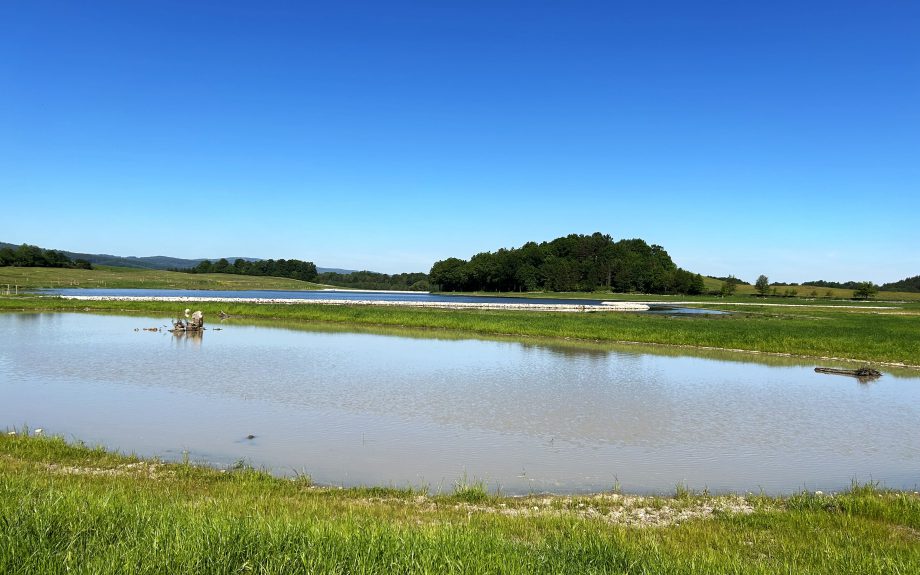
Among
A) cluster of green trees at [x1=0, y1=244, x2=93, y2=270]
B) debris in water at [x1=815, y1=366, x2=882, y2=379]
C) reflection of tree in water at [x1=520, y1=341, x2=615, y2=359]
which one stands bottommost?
reflection of tree in water at [x1=520, y1=341, x2=615, y2=359]

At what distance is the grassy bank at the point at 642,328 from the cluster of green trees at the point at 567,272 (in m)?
109

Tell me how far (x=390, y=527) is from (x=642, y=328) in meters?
38.5

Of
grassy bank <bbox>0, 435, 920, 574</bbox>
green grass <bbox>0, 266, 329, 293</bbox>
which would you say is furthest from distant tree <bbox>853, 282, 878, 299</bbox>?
grassy bank <bbox>0, 435, 920, 574</bbox>

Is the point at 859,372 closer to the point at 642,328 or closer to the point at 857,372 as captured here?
the point at 857,372

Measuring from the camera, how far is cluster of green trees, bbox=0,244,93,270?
146m

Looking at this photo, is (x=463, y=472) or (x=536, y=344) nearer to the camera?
(x=463, y=472)

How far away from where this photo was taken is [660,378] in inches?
970

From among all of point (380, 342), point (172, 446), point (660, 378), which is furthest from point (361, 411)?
point (380, 342)

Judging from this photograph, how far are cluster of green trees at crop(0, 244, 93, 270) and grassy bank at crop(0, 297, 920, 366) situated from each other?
108 meters

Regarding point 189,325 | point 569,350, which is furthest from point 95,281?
point 569,350

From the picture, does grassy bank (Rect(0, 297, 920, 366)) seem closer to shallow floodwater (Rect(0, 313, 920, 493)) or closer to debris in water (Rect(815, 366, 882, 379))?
shallow floodwater (Rect(0, 313, 920, 493))

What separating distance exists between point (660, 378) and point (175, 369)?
1993 centimetres

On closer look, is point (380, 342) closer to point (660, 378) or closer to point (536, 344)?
point (536, 344)

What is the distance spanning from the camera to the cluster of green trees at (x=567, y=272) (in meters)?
157
